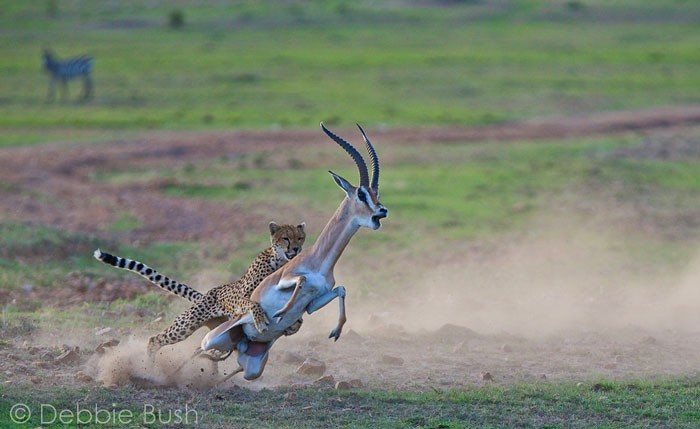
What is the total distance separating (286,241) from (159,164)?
40.4ft

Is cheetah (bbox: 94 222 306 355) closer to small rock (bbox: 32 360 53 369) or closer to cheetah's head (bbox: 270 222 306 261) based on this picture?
cheetah's head (bbox: 270 222 306 261)

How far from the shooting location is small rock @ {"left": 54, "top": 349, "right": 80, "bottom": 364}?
8312mm

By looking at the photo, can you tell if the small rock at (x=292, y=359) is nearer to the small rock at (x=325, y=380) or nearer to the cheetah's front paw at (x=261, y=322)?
the small rock at (x=325, y=380)

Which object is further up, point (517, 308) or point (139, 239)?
point (517, 308)

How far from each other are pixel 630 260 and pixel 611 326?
3.39 metres

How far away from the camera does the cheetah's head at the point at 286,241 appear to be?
325 inches

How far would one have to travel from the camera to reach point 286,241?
8.27 m

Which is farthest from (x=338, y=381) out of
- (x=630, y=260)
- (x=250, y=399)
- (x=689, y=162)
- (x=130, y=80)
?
(x=130, y=80)

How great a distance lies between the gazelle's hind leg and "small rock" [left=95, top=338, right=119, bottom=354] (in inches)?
19.2

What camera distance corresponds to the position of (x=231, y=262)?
1288 cm

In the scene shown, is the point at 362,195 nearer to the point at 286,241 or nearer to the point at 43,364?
the point at 286,241

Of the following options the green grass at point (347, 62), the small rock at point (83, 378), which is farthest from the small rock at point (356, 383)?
the green grass at point (347, 62)

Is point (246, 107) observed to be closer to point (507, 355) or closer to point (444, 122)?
point (444, 122)

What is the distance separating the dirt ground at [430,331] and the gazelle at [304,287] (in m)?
0.39
